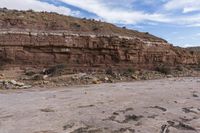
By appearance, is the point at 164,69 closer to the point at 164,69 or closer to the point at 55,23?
the point at 164,69

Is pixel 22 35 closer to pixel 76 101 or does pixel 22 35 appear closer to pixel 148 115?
pixel 76 101

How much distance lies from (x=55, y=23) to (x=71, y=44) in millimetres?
3300

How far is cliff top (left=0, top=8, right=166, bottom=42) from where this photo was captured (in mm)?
35188

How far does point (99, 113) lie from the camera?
1465 cm

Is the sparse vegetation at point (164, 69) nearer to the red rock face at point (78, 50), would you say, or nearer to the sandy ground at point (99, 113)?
the red rock face at point (78, 50)

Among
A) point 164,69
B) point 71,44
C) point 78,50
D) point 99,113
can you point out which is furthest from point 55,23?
point 99,113

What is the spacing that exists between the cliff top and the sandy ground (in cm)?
1606

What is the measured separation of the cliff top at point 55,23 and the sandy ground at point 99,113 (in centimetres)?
1606

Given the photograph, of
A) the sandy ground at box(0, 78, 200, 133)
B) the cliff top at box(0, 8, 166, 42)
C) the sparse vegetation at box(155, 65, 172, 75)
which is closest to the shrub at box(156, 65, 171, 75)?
the sparse vegetation at box(155, 65, 172, 75)

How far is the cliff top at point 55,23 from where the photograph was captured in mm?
35188

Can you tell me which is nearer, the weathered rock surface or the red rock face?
the red rock face

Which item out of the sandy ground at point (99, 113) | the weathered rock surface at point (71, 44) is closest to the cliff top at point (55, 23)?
the weathered rock surface at point (71, 44)

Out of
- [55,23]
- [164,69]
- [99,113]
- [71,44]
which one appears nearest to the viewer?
[99,113]

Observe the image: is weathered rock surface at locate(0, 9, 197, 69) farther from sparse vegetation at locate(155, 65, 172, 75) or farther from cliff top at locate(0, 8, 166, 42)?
sparse vegetation at locate(155, 65, 172, 75)
